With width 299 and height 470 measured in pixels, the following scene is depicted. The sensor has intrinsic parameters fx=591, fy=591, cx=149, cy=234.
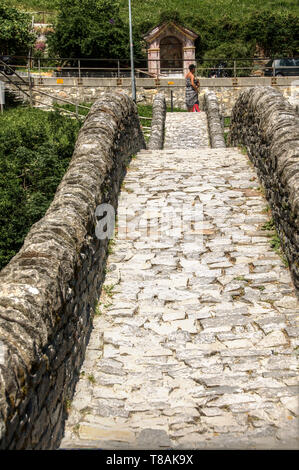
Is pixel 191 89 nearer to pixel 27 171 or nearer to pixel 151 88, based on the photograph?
pixel 27 171

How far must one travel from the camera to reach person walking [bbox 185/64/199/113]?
1647 cm

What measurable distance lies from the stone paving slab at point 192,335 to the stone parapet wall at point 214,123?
7.40 meters

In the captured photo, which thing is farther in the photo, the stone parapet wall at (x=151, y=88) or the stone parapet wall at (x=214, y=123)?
the stone parapet wall at (x=151, y=88)

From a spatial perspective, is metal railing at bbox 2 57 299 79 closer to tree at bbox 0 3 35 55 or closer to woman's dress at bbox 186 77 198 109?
tree at bbox 0 3 35 55

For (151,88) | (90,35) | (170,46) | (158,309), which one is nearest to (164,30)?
(170,46)

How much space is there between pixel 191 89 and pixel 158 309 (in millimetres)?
12782

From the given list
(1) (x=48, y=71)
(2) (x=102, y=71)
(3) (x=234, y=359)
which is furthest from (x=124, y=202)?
(1) (x=48, y=71)

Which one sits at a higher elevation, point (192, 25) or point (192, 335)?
point (192, 25)

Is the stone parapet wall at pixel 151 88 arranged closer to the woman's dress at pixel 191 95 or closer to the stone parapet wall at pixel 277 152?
the woman's dress at pixel 191 95

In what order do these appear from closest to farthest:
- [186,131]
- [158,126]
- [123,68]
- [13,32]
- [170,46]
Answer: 1. [158,126]
2. [186,131]
3. [123,68]
4. [13,32]
5. [170,46]

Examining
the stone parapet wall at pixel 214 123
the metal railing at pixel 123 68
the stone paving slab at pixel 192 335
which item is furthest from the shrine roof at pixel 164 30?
the stone paving slab at pixel 192 335

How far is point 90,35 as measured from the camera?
3142cm

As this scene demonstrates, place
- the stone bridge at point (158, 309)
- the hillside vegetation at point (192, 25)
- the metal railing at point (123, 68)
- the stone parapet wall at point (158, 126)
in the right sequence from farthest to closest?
the hillside vegetation at point (192, 25)
the metal railing at point (123, 68)
the stone parapet wall at point (158, 126)
the stone bridge at point (158, 309)

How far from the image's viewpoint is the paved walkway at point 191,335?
13.8 ft
